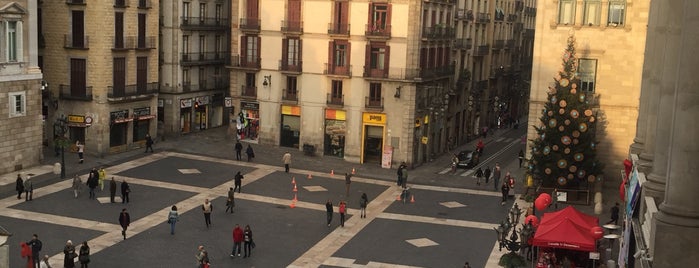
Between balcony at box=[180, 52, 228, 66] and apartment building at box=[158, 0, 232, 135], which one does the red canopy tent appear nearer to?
apartment building at box=[158, 0, 232, 135]

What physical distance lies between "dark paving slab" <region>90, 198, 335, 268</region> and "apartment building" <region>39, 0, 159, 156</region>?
1570 centimetres

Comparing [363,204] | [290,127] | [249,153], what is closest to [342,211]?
[363,204]

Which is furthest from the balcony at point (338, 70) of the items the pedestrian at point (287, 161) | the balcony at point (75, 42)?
the balcony at point (75, 42)

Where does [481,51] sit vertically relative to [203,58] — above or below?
above

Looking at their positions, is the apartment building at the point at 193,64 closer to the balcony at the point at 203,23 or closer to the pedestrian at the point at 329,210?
Result: the balcony at the point at 203,23

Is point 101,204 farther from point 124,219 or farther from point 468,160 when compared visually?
point 468,160

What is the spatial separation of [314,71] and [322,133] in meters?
4.62

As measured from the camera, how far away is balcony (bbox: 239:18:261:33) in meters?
59.3

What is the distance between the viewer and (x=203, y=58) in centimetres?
6644

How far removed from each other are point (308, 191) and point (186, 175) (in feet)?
27.0

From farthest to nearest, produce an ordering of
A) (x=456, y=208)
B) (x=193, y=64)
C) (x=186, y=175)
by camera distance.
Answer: (x=193, y=64)
(x=186, y=175)
(x=456, y=208)

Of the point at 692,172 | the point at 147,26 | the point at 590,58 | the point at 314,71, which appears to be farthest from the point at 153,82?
the point at 692,172

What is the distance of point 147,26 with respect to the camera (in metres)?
57.4

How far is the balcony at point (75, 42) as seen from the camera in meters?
53.4
